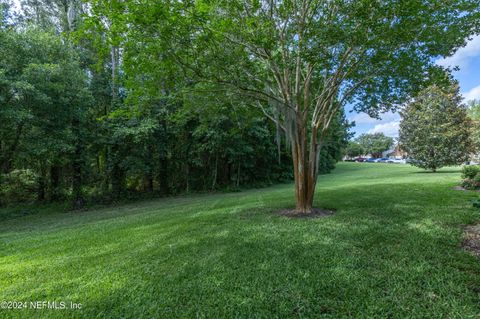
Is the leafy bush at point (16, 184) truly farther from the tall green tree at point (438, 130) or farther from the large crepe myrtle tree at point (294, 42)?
the tall green tree at point (438, 130)

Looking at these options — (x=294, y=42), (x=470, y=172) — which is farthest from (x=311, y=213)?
(x=470, y=172)

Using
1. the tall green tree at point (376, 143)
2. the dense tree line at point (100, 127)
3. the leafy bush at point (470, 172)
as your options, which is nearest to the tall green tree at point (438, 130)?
the dense tree line at point (100, 127)

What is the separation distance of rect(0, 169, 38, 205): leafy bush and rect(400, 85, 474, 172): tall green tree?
69.0ft

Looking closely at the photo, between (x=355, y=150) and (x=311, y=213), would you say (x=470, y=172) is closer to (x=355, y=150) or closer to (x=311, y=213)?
(x=311, y=213)

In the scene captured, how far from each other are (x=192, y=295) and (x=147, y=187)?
1326 centimetres

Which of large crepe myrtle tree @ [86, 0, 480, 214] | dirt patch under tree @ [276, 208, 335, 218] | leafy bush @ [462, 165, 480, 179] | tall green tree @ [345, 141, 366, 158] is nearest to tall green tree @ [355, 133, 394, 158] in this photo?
tall green tree @ [345, 141, 366, 158]

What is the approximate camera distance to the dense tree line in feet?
23.9

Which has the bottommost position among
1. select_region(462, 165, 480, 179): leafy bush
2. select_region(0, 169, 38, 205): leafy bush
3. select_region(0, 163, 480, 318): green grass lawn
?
select_region(0, 163, 480, 318): green grass lawn

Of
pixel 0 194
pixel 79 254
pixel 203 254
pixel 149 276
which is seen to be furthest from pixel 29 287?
pixel 0 194

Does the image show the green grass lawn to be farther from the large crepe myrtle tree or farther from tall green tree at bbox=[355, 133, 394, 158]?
tall green tree at bbox=[355, 133, 394, 158]

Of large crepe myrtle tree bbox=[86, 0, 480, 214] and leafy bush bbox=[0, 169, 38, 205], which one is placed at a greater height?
large crepe myrtle tree bbox=[86, 0, 480, 214]

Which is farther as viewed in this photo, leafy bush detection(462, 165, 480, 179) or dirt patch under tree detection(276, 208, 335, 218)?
leafy bush detection(462, 165, 480, 179)

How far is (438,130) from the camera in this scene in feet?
47.7

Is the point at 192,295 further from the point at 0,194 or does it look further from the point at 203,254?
the point at 0,194
